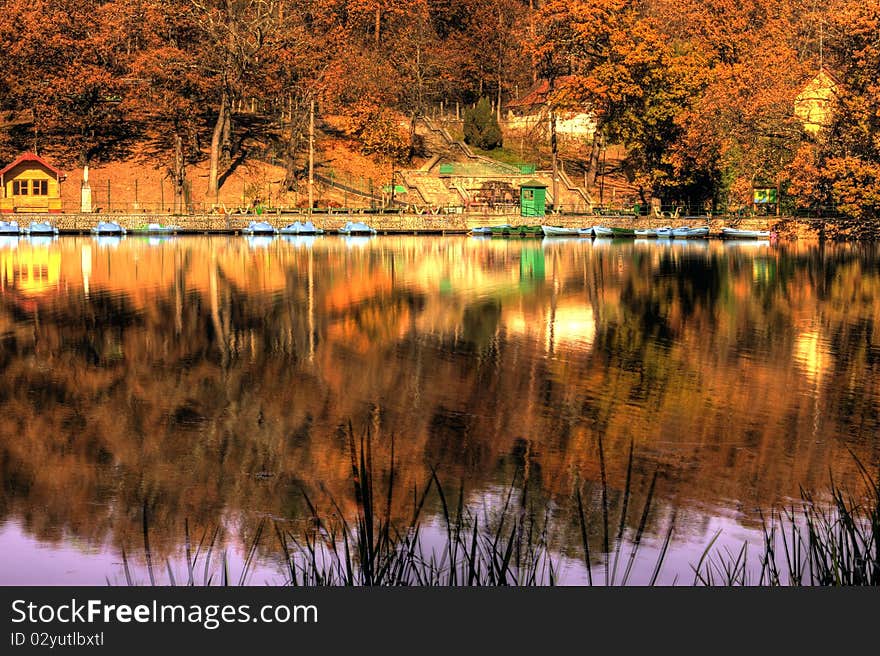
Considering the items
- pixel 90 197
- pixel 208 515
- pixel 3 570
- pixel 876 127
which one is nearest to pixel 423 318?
pixel 208 515

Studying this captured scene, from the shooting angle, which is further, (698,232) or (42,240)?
(698,232)

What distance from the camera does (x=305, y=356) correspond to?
3247 cm

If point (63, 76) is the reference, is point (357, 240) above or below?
below

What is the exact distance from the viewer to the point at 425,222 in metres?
104

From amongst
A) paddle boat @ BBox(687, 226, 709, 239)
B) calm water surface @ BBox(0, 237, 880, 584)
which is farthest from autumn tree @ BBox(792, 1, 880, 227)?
calm water surface @ BBox(0, 237, 880, 584)

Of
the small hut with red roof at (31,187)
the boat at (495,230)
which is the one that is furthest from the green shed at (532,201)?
the small hut with red roof at (31,187)

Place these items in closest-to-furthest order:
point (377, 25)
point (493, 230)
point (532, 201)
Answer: point (493, 230), point (532, 201), point (377, 25)

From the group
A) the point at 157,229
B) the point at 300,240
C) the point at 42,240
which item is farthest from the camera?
the point at 157,229

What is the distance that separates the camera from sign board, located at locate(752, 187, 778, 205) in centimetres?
10488

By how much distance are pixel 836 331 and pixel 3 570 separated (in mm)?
29417

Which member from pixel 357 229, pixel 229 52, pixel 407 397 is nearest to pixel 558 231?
→ pixel 357 229

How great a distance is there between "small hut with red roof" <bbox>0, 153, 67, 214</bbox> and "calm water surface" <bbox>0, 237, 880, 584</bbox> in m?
46.5

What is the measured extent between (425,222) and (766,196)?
28.8 m

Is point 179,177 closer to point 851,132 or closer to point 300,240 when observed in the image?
point 300,240
